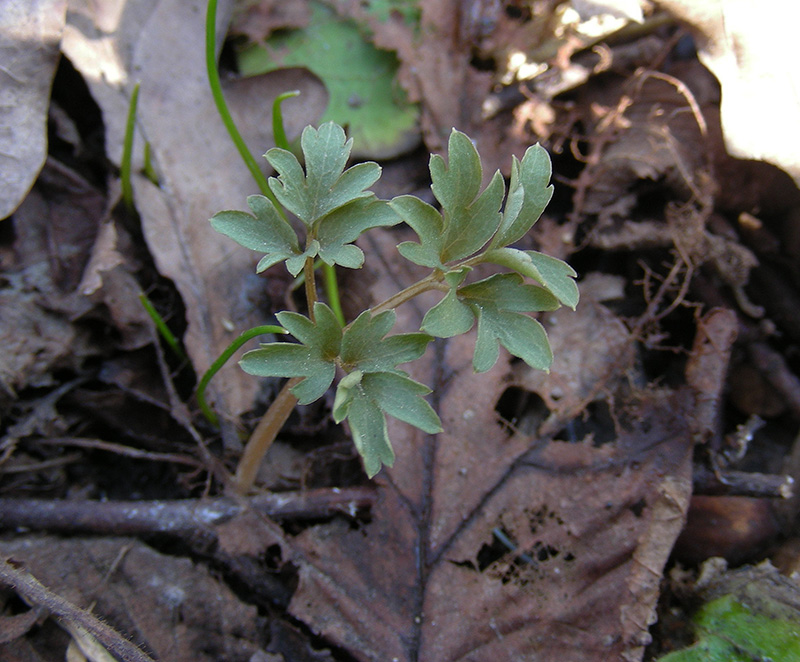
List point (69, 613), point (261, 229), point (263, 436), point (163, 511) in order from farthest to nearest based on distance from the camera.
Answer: point (163, 511) → point (263, 436) → point (69, 613) → point (261, 229)

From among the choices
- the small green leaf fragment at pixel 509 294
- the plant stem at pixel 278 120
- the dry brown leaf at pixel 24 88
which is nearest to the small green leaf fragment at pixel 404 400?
the small green leaf fragment at pixel 509 294

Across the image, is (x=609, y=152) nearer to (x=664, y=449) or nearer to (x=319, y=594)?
(x=664, y=449)

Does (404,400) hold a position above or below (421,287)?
below

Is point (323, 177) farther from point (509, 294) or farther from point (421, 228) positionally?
point (509, 294)

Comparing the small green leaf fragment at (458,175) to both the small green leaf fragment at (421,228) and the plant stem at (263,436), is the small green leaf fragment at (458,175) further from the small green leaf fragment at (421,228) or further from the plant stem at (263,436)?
the plant stem at (263,436)

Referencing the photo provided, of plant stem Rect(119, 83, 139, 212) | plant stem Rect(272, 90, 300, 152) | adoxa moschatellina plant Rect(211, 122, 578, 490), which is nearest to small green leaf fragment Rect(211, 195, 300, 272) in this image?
adoxa moschatellina plant Rect(211, 122, 578, 490)

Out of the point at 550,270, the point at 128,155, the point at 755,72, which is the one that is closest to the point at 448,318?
the point at 550,270

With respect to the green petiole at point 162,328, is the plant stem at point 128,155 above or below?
above

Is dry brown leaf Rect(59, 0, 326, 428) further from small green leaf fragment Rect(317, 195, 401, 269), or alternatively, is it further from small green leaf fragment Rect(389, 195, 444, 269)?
small green leaf fragment Rect(389, 195, 444, 269)
